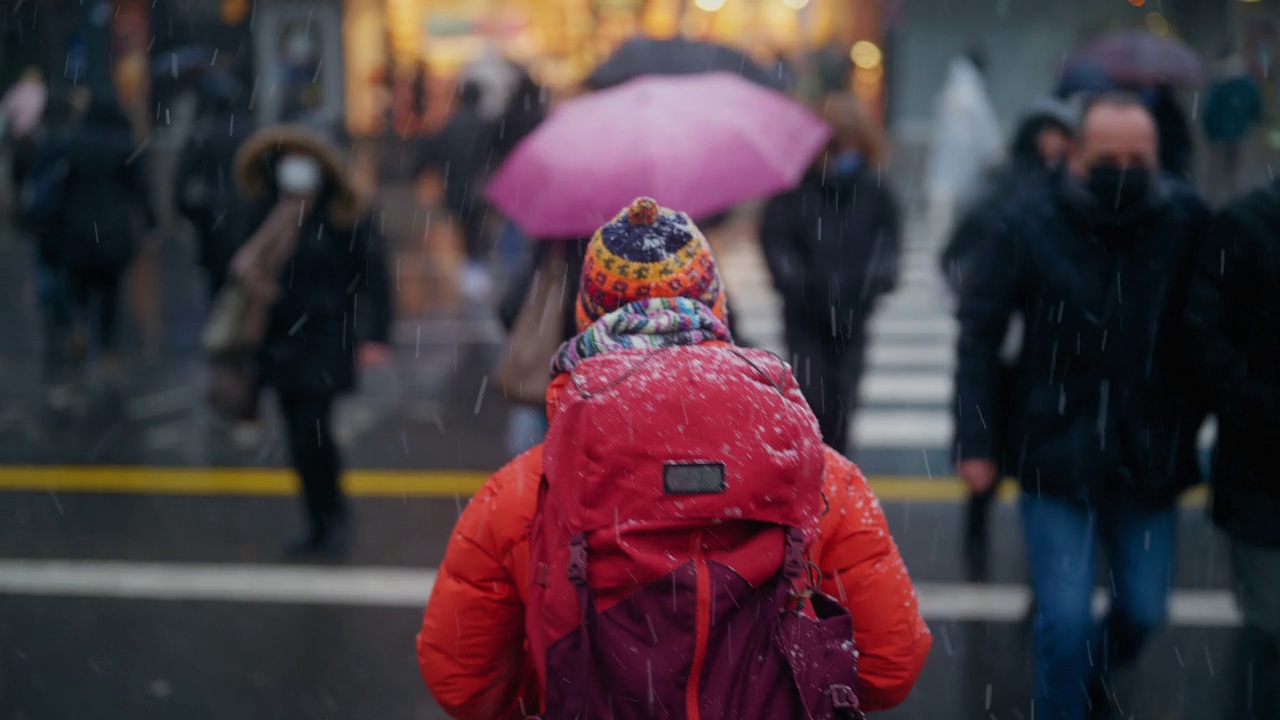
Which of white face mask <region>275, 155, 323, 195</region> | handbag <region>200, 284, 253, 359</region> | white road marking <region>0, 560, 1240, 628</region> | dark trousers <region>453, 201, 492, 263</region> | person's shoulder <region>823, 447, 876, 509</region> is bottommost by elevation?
white road marking <region>0, 560, 1240, 628</region>

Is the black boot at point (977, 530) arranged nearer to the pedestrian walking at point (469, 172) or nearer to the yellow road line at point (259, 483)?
the yellow road line at point (259, 483)

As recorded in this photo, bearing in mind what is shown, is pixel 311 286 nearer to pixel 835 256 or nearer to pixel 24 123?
pixel 835 256

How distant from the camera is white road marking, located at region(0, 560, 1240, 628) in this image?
215 inches

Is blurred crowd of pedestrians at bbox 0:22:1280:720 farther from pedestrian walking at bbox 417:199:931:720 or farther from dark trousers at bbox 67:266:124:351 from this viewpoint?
dark trousers at bbox 67:266:124:351

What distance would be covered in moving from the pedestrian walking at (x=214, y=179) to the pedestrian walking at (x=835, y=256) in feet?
13.2

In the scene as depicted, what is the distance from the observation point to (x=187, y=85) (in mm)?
10508

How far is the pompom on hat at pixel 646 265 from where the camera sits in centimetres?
241

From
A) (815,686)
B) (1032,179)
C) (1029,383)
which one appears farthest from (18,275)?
(815,686)

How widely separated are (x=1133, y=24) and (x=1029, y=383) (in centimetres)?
2105

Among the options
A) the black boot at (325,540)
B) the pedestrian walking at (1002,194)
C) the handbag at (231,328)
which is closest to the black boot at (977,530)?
the pedestrian walking at (1002,194)

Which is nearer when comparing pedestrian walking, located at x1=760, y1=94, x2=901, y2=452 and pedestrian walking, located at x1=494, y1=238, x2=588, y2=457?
pedestrian walking, located at x1=494, y1=238, x2=588, y2=457

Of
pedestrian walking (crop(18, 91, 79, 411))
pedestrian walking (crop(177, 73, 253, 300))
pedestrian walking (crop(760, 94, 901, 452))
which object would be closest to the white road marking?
pedestrian walking (crop(760, 94, 901, 452))

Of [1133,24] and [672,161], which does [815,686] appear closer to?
[672,161]

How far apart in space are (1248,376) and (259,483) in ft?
18.8
